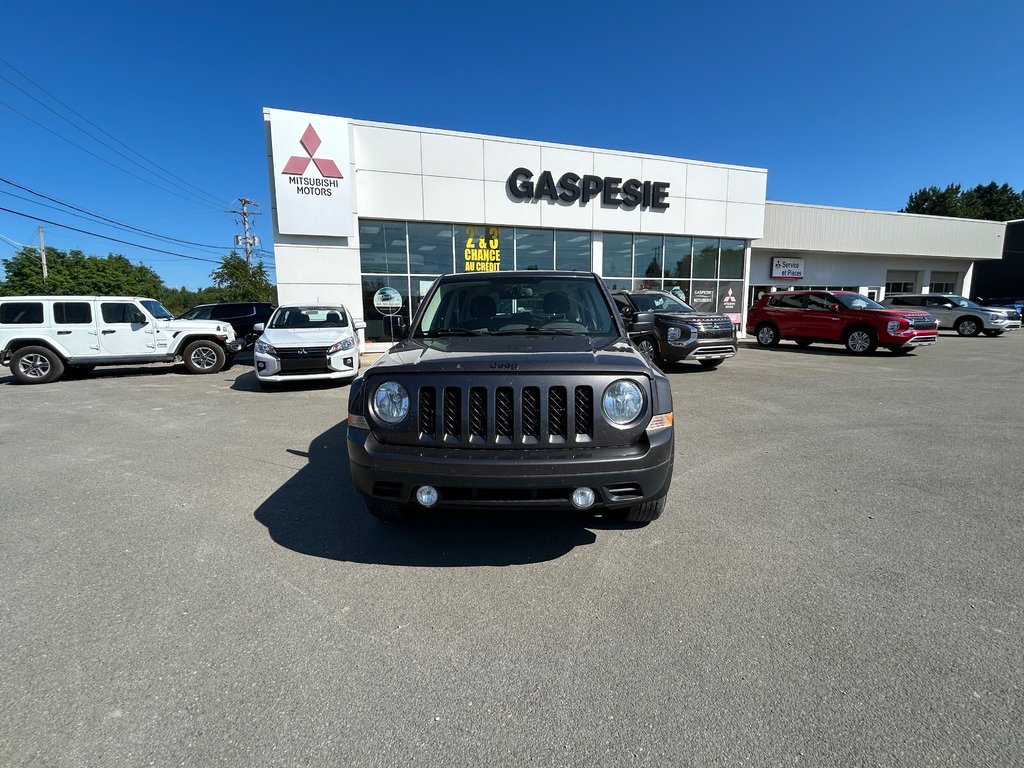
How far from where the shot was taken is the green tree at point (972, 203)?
5600 cm

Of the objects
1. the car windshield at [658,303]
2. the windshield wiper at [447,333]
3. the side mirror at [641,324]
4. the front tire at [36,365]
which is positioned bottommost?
the front tire at [36,365]

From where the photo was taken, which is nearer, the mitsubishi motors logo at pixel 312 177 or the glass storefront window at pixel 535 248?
the mitsubishi motors logo at pixel 312 177

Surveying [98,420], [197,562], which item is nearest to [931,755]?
[197,562]

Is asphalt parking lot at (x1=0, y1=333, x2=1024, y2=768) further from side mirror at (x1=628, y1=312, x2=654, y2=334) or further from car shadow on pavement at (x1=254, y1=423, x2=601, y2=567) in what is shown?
side mirror at (x1=628, y1=312, x2=654, y2=334)

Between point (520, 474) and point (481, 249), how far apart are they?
14285 millimetres

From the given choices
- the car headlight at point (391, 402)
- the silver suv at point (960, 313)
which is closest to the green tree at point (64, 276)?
the car headlight at point (391, 402)

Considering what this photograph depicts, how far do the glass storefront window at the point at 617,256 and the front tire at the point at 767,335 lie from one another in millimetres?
4837

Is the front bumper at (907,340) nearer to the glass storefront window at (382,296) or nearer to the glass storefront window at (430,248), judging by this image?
the glass storefront window at (430,248)

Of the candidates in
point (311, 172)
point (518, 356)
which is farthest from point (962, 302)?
point (518, 356)

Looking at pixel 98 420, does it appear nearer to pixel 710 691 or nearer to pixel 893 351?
pixel 710 691

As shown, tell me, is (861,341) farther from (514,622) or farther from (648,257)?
(514,622)

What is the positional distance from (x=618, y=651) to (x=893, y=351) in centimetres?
1594

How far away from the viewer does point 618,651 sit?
7.10ft

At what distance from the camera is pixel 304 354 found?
333 inches
